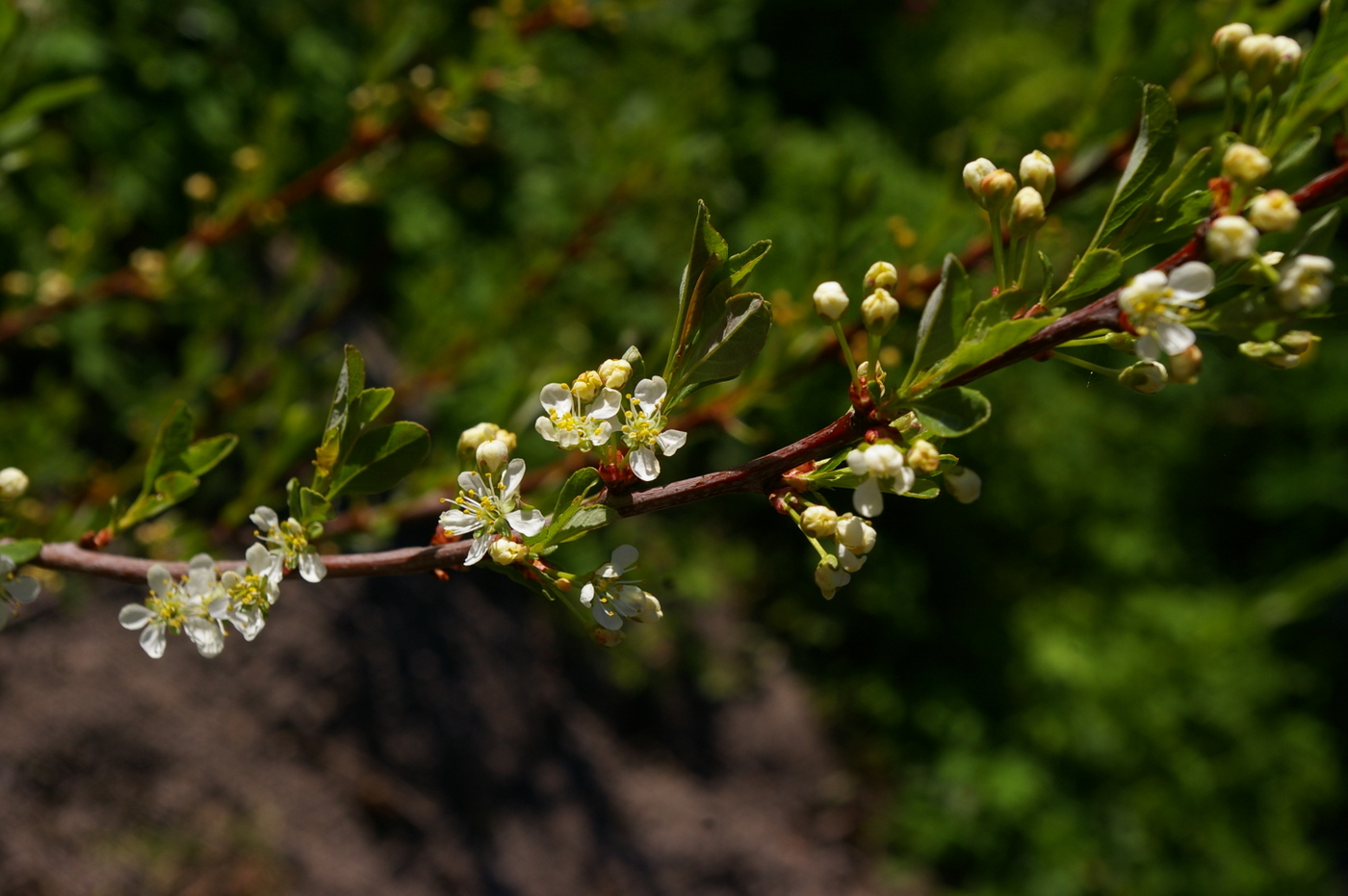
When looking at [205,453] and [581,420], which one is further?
[205,453]

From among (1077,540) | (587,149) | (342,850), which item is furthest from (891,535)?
(342,850)

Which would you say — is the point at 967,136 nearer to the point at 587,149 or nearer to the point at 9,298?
the point at 9,298

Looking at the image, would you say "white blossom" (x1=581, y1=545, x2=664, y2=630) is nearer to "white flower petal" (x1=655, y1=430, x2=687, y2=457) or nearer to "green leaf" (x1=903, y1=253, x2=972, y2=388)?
"white flower petal" (x1=655, y1=430, x2=687, y2=457)

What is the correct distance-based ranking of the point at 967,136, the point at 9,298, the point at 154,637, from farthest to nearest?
the point at 9,298, the point at 967,136, the point at 154,637

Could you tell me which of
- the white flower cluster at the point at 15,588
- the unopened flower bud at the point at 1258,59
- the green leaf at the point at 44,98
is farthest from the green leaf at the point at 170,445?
the unopened flower bud at the point at 1258,59

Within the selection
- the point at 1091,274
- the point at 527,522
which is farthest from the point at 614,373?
the point at 1091,274

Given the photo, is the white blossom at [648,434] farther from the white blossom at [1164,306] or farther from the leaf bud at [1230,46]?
the leaf bud at [1230,46]

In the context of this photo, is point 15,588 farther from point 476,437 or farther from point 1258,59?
point 1258,59
